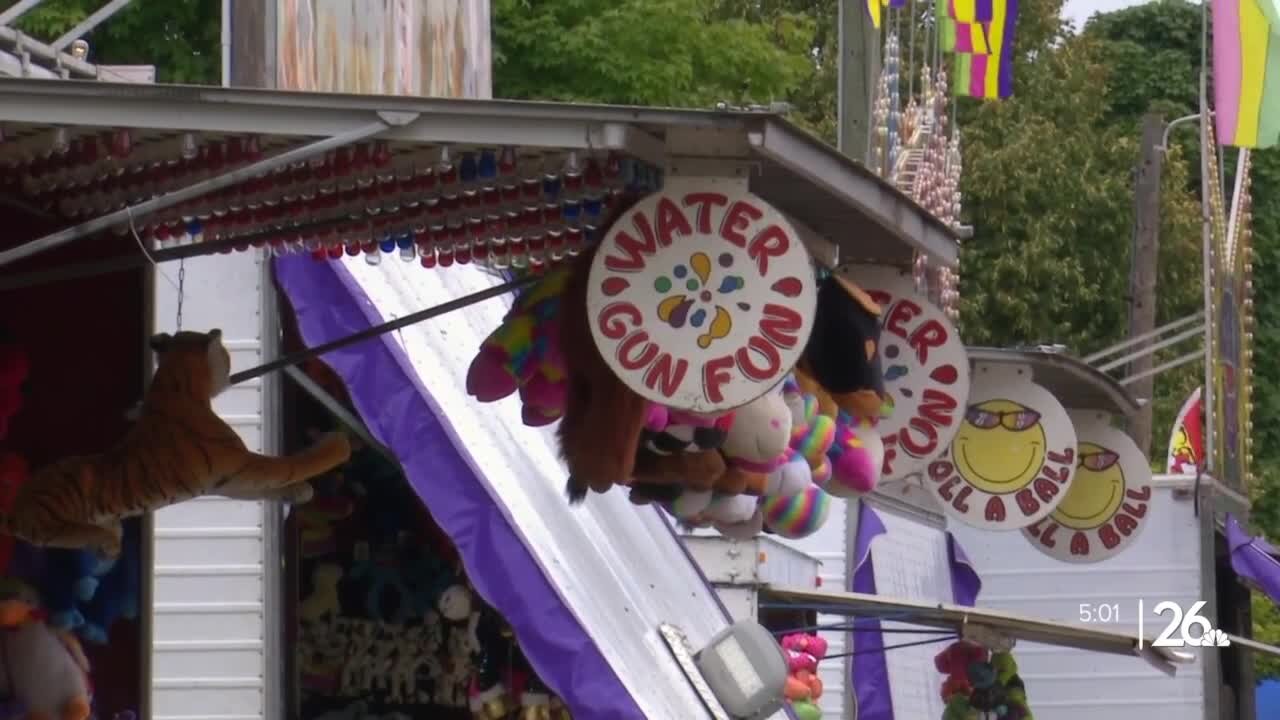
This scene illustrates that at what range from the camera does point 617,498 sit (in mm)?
9602

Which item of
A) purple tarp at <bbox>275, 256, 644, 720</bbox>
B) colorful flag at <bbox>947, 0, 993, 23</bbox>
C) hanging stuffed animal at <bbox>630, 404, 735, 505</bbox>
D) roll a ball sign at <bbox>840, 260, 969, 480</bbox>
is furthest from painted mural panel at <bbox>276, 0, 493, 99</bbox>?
colorful flag at <bbox>947, 0, 993, 23</bbox>

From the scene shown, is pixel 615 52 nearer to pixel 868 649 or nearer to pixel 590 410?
pixel 868 649

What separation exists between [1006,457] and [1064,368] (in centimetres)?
96

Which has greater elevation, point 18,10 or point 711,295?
point 18,10

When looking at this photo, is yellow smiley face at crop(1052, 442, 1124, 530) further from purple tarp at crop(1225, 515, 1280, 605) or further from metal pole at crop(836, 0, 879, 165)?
purple tarp at crop(1225, 515, 1280, 605)

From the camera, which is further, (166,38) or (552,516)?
(166,38)

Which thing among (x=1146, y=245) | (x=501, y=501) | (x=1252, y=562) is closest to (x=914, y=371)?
(x=501, y=501)

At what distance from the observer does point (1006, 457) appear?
10.9m

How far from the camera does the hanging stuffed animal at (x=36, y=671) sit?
6.31m

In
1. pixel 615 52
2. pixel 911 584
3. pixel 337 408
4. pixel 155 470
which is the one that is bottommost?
pixel 911 584

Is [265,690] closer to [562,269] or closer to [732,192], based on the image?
[562,269]

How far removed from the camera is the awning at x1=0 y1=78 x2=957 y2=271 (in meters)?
4.81

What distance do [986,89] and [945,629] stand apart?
5188mm

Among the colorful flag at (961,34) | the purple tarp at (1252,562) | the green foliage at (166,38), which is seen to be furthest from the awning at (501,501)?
the green foliage at (166,38)
